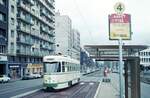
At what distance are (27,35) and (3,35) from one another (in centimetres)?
1781

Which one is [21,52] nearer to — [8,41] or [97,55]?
[8,41]

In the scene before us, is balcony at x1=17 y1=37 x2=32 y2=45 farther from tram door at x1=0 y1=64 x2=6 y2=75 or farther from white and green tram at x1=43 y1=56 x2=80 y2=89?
white and green tram at x1=43 y1=56 x2=80 y2=89

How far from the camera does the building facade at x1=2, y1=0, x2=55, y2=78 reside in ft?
260

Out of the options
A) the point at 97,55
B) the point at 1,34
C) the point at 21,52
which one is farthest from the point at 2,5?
the point at 97,55

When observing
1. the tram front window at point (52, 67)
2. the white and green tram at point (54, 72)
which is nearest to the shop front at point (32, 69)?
the white and green tram at point (54, 72)

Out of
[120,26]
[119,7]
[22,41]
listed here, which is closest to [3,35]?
[22,41]

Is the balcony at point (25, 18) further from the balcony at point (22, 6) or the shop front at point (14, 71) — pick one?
the shop front at point (14, 71)

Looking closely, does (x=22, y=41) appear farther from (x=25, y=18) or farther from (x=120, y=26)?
(x=120, y=26)

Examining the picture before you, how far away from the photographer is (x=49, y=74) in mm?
32062

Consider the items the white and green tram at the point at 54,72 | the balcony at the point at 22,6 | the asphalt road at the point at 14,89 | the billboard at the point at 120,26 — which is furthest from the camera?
the balcony at the point at 22,6

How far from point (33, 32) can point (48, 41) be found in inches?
879

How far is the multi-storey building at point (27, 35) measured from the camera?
260ft

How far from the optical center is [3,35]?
2889 inches

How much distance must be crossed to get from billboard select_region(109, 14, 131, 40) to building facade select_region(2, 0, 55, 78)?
65165 millimetres
